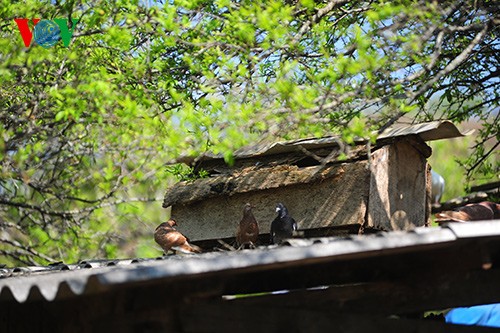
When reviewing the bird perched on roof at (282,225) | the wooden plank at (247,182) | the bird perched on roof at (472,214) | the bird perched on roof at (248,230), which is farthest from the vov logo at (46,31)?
the bird perched on roof at (472,214)

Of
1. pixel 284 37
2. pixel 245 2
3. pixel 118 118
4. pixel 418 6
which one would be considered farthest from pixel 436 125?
pixel 118 118

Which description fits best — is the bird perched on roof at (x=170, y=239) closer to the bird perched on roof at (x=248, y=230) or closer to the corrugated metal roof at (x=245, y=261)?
the bird perched on roof at (x=248, y=230)

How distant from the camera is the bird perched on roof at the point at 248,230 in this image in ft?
24.7

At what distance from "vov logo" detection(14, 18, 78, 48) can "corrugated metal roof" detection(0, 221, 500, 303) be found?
14.0ft

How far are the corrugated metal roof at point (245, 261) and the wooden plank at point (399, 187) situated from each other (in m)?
3.44

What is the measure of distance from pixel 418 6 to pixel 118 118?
296 centimetres

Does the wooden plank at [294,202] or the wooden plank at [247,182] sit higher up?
the wooden plank at [247,182]

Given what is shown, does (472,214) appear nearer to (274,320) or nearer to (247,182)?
(247,182)

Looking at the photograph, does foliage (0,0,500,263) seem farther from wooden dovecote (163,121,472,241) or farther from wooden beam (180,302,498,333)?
wooden beam (180,302,498,333)

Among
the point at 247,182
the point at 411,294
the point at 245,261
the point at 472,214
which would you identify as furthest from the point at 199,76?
the point at 245,261

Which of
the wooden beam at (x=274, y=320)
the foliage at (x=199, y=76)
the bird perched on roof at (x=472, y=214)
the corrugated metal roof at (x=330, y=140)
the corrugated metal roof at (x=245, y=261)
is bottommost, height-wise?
the wooden beam at (x=274, y=320)

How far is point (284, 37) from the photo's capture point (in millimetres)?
7984

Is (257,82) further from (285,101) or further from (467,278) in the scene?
(467,278)

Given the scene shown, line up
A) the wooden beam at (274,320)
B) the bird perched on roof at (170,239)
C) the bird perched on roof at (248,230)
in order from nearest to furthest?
1. the wooden beam at (274,320)
2. the bird perched on roof at (248,230)
3. the bird perched on roof at (170,239)
